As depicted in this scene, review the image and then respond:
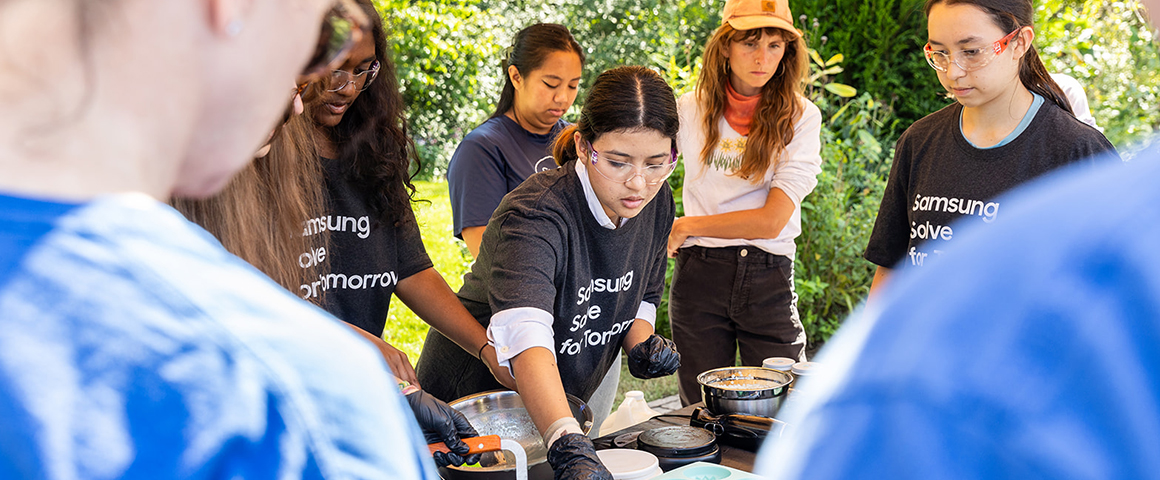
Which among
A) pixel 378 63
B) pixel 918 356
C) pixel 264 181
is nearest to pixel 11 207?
pixel 918 356

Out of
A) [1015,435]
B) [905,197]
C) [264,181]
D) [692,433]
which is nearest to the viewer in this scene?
[1015,435]

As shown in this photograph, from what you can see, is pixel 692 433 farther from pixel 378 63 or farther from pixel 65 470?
pixel 65 470

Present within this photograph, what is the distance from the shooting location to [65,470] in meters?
0.42

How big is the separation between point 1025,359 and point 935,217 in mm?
2130

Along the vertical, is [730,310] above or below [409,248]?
below

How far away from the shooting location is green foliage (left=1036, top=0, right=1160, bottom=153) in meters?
5.13

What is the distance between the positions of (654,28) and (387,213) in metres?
6.83

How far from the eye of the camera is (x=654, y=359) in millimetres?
2311

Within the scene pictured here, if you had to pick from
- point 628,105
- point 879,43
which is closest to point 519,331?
point 628,105

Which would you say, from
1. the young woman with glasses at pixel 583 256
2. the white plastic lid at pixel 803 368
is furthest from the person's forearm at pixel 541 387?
the white plastic lid at pixel 803 368

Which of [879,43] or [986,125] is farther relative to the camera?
[879,43]

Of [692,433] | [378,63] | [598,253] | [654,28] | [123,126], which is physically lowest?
[692,433]

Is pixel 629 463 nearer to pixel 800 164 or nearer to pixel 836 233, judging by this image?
pixel 800 164

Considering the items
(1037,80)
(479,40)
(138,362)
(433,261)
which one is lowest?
(433,261)
